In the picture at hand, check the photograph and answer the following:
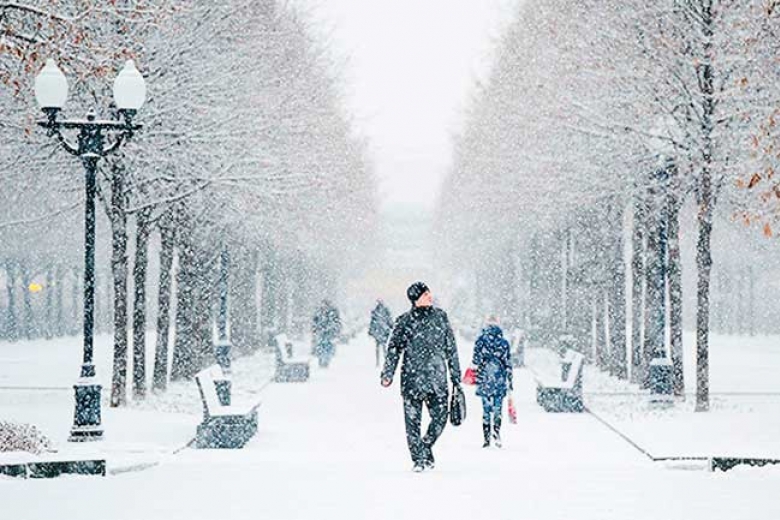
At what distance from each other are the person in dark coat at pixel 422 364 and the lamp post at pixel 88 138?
457 cm

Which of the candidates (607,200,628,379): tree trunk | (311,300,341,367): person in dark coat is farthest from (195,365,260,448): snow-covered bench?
(311,300,341,367): person in dark coat

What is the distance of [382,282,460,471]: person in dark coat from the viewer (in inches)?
495

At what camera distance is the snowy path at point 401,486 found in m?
10.0

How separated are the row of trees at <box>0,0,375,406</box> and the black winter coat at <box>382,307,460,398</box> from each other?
4216mm

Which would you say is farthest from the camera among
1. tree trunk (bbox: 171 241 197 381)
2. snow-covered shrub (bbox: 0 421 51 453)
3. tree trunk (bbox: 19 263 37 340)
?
tree trunk (bbox: 19 263 37 340)

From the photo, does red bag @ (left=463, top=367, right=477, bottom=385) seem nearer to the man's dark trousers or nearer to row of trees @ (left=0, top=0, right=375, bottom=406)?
the man's dark trousers

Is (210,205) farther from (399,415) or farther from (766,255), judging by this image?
(766,255)

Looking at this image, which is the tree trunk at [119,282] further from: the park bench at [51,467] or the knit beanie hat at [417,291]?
the knit beanie hat at [417,291]

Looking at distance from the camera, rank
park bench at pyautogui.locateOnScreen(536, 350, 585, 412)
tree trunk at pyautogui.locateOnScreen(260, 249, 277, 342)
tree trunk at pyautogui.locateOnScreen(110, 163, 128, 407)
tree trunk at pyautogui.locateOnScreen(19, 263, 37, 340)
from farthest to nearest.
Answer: tree trunk at pyautogui.locateOnScreen(19, 263, 37, 340) < tree trunk at pyautogui.locateOnScreen(260, 249, 277, 342) < park bench at pyautogui.locateOnScreen(536, 350, 585, 412) < tree trunk at pyautogui.locateOnScreen(110, 163, 128, 407)

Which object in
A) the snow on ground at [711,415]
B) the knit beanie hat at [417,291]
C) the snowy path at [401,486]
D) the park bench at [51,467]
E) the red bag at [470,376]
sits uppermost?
the knit beanie hat at [417,291]

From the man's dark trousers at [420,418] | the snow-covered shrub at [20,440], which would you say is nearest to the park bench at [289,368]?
the snow-covered shrub at [20,440]

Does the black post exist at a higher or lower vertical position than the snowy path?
higher

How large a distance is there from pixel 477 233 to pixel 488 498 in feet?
174

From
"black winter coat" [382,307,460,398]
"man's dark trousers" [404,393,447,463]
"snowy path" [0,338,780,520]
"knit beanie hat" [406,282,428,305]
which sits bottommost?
"snowy path" [0,338,780,520]
